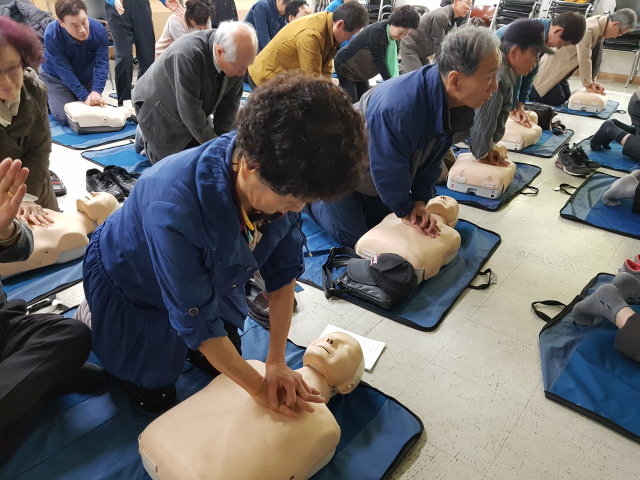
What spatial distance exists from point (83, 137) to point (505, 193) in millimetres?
3698

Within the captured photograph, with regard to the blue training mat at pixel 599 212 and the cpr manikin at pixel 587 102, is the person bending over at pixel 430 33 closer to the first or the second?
the cpr manikin at pixel 587 102

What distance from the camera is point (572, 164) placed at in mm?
3600

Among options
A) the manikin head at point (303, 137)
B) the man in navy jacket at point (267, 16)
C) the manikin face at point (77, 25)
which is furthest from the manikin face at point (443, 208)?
the man in navy jacket at point (267, 16)

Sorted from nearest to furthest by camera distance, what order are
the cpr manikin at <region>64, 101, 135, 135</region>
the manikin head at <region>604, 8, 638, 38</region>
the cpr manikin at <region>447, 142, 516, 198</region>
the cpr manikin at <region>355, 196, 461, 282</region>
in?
the cpr manikin at <region>355, 196, 461, 282</region> → the cpr manikin at <region>447, 142, 516, 198</region> → the cpr manikin at <region>64, 101, 135, 135</region> → the manikin head at <region>604, 8, 638, 38</region>

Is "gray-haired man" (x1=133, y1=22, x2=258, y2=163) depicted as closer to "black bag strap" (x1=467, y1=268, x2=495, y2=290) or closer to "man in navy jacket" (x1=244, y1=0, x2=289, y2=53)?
"black bag strap" (x1=467, y1=268, x2=495, y2=290)

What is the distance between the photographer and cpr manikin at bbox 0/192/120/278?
6.93 feet

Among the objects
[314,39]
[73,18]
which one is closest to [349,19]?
[314,39]

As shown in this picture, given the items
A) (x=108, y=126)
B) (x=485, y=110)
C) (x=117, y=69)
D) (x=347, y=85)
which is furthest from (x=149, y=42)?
(x=485, y=110)

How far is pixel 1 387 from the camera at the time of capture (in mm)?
1206

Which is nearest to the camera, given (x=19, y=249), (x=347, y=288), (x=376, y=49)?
(x=19, y=249)

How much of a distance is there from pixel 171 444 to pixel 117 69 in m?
4.71

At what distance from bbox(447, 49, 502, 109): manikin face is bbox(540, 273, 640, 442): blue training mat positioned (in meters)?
1.08

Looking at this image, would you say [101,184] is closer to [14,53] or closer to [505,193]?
[14,53]

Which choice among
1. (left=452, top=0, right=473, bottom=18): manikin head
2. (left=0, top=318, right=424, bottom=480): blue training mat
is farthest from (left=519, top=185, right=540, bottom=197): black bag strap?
(left=0, top=318, right=424, bottom=480): blue training mat
